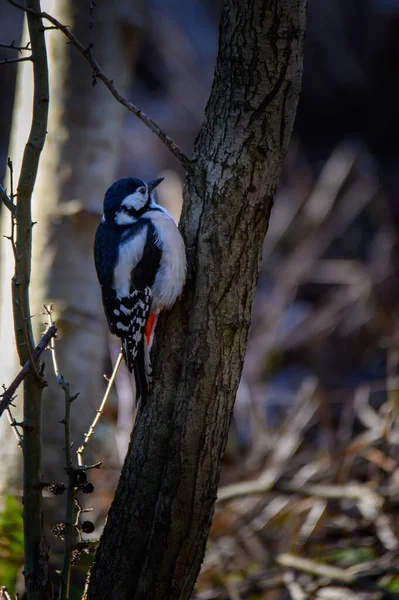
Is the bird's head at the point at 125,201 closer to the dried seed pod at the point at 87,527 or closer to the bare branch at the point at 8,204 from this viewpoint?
the bare branch at the point at 8,204

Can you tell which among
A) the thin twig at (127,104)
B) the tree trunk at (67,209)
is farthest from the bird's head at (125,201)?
the tree trunk at (67,209)

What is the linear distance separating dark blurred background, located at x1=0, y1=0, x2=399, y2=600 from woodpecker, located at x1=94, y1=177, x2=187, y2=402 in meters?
0.96

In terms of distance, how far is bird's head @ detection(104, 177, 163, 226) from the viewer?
9.57 ft

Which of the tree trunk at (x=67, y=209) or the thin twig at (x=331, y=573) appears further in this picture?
the tree trunk at (x=67, y=209)

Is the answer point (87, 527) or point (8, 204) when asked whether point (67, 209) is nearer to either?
point (8, 204)

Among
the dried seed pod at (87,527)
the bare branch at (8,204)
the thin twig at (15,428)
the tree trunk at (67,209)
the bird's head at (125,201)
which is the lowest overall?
the dried seed pod at (87,527)

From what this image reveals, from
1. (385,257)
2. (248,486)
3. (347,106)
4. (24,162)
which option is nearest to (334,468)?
(248,486)

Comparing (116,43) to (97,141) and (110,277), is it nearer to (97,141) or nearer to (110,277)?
(97,141)

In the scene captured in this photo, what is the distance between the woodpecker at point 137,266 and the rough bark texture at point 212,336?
202mm

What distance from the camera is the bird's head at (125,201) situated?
9.57 feet

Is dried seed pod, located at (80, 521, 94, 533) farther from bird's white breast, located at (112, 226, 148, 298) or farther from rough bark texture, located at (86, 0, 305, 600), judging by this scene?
bird's white breast, located at (112, 226, 148, 298)

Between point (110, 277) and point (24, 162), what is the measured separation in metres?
0.92

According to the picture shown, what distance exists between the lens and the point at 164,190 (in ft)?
23.6

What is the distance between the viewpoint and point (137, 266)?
111 inches
